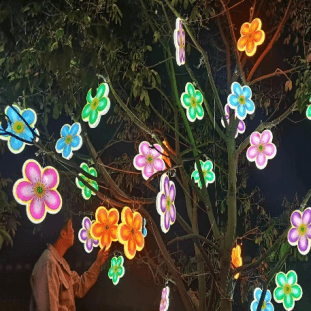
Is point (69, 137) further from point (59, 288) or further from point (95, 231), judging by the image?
point (59, 288)

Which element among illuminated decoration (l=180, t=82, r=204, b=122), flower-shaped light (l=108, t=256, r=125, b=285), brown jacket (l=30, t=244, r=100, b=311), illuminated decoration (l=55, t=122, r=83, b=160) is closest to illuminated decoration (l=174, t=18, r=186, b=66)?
illuminated decoration (l=180, t=82, r=204, b=122)

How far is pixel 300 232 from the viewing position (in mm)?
3682

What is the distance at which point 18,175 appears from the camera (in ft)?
15.5

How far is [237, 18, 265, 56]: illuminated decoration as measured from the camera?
12.9 ft

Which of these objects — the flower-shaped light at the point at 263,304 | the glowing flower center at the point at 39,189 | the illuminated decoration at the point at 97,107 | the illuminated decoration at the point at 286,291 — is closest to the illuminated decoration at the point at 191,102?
the illuminated decoration at the point at 97,107

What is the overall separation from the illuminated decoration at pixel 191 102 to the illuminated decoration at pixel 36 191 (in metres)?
1.20

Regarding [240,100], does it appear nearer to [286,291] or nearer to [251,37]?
[251,37]

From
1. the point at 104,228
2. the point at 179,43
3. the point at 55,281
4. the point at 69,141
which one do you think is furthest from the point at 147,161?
the point at 55,281

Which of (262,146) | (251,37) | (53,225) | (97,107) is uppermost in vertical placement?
(251,37)

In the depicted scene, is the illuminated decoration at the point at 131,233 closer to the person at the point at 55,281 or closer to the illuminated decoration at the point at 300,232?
the person at the point at 55,281

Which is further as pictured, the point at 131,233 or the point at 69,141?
the point at 69,141

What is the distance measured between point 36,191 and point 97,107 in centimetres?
71

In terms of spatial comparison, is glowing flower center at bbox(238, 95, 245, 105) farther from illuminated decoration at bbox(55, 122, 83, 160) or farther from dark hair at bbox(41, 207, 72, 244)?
dark hair at bbox(41, 207, 72, 244)

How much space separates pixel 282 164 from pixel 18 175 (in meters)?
2.84
